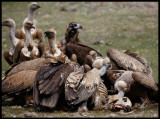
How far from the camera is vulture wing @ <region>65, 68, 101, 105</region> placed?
6.62 m

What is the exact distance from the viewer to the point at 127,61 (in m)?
8.56

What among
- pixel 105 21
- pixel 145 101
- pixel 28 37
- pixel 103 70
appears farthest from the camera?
pixel 105 21

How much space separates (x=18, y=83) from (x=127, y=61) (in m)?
2.61

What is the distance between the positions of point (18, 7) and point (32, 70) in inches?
545

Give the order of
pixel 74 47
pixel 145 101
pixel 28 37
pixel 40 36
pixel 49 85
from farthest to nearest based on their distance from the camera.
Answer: pixel 40 36 → pixel 28 37 → pixel 74 47 → pixel 145 101 → pixel 49 85

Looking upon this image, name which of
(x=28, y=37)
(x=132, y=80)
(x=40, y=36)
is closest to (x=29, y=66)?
(x=132, y=80)

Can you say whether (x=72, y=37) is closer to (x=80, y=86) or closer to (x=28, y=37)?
(x=28, y=37)

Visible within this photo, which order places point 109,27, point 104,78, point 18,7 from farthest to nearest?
point 18,7, point 109,27, point 104,78

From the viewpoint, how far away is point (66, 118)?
6.09m

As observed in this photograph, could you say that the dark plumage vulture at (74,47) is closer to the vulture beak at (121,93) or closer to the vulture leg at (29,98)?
the vulture beak at (121,93)

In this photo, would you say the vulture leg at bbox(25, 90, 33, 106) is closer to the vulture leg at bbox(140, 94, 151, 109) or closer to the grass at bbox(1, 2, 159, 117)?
the vulture leg at bbox(140, 94, 151, 109)

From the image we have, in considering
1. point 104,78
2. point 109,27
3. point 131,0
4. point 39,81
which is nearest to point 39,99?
point 39,81

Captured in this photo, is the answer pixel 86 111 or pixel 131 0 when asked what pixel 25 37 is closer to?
pixel 86 111

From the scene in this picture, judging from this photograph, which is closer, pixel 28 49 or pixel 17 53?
pixel 17 53
